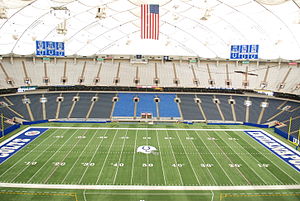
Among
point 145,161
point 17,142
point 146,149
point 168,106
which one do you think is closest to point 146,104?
point 168,106

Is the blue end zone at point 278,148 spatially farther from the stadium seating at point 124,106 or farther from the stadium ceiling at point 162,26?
the stadium seating at point 124,106

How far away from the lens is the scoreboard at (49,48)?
32531 mm

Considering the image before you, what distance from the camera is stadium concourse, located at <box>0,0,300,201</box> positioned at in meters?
16.6

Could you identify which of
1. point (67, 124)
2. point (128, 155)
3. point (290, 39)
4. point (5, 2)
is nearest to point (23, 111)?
point (67, 124)

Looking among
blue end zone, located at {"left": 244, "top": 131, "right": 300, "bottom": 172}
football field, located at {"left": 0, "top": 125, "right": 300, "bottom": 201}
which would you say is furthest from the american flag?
blue end zone, located at {"left": 244, "top": 131, "right": 300, "bottom": 172}

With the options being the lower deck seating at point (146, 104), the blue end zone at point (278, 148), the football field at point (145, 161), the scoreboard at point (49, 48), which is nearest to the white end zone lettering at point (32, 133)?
the football field at point (145, 161)

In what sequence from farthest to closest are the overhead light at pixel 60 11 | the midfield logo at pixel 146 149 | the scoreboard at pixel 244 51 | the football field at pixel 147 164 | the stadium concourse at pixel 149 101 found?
the scoreboard at pixel 244 51, the midfield logo at pixel 146 149, the overhead light at pixel 60 11, the stadium concourse at pixel 149 101, the football field at pixel 147 164

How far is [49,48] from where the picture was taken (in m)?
33.1

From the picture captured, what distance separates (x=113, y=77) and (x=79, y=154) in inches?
800

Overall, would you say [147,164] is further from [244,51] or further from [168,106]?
[244,51]

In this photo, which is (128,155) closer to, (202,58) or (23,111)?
(23,111)

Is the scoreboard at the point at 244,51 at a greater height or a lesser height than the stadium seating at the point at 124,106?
greater

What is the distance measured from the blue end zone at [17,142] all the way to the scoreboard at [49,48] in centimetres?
1080

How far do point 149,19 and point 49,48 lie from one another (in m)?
15.6
